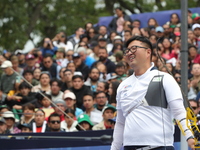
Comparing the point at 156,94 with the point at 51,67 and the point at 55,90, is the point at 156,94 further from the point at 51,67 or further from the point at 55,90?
the point at 51,67

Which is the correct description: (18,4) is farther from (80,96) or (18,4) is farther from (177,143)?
(177,143)

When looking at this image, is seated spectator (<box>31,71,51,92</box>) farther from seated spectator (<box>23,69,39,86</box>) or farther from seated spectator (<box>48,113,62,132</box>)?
seated spectator (<box>48,113,62,132</box>)

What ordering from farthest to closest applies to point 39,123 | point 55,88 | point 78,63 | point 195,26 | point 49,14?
1. point 49,14
2. point 195,26
3. point 78,63
4. point 55,88
5. point 39,123

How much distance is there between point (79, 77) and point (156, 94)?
308 inches

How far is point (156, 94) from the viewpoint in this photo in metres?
6.38

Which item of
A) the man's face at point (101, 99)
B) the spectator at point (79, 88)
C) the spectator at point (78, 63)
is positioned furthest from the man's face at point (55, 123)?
the spectator at point (78, 63)

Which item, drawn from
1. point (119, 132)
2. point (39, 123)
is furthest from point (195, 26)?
point (119, 132)

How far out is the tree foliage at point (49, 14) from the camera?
26.9m

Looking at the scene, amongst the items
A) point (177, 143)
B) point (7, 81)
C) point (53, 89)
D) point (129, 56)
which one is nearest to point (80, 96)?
point (53, 89)

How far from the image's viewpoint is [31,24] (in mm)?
30828

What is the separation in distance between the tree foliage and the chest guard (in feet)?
67.5

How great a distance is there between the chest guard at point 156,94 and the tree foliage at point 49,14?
20578 mm

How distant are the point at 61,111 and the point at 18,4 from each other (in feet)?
50.1

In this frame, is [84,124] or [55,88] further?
[55,88]
